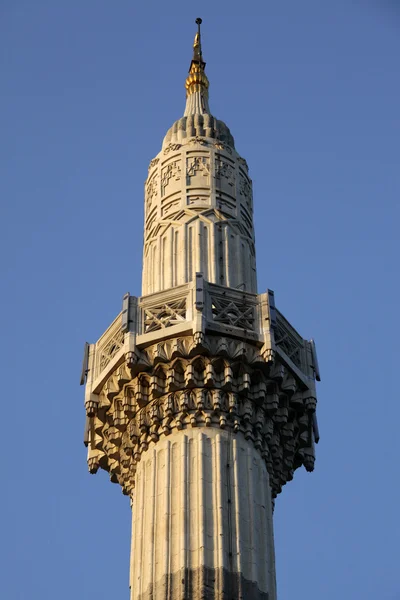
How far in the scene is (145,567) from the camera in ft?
87.0

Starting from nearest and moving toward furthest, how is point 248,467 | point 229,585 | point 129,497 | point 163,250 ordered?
point 229,585, point 248,467, point 129,497, point 163,250

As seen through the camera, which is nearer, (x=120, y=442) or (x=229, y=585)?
(x=229, y=585)

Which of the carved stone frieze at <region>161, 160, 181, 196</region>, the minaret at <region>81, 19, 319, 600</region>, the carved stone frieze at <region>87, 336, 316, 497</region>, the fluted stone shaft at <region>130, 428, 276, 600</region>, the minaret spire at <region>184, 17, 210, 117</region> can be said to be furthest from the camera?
the minaret spire at <region>184, 17, 210, 117</region>

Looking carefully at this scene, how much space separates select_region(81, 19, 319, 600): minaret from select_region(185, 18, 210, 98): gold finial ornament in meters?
6.07

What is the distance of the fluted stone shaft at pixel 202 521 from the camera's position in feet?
85.1

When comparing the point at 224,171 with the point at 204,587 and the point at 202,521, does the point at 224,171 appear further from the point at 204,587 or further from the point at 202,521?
the point at 204,587

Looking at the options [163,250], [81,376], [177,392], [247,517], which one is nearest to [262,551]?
[247,517]

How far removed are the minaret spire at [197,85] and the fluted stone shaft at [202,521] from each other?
10.6m

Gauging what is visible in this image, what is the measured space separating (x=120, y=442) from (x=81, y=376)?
1.65 metres

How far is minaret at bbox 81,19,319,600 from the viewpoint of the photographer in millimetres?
26391

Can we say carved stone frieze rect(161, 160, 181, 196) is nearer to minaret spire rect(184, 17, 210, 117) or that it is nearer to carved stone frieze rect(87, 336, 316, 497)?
minaret spire rect(184, 17, 210, 117)

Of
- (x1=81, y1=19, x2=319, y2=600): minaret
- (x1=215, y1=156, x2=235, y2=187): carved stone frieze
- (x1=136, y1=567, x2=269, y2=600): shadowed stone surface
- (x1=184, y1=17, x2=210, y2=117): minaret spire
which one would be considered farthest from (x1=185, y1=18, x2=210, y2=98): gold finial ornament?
(x1=136, y1=567, x2=269, y2=600): shadowed stone surface

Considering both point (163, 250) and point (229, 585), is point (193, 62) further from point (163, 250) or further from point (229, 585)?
point (229, 585)

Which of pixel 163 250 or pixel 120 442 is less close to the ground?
pixel 163 250
